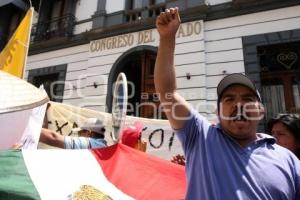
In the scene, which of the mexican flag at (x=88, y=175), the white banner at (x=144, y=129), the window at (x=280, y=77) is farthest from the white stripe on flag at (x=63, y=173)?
the window at (x=280, y=77)

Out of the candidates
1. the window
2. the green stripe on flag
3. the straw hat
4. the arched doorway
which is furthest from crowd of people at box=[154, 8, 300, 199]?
the arched doorway

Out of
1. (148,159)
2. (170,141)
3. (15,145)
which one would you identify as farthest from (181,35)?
(15,145)

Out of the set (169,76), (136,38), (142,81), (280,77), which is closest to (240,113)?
(169,76)

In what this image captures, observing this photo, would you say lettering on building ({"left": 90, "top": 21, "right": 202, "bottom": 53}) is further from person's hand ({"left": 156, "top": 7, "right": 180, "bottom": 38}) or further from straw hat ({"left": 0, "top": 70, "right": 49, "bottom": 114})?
straw hat ({"left": 0, "top": 70, "right": 49, "bottom": 114})

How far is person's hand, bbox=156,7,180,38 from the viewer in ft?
5.87

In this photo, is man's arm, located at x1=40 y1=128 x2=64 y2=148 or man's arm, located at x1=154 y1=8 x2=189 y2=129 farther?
man's arm, located at x1=40 y1=128 x2=64 y2=148

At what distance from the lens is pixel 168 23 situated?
5.93ft

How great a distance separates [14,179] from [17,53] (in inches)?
154

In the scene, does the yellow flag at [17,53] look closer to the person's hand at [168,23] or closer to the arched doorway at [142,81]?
the person's hand at [168,23]

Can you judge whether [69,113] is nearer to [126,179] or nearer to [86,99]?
[126,179]

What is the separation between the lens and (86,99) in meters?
10.2

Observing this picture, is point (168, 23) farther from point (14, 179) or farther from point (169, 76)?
point (14, 179)

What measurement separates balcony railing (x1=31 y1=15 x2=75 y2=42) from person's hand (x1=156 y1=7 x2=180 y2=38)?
10465mm

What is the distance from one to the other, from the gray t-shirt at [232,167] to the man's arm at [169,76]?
75 millimetres
